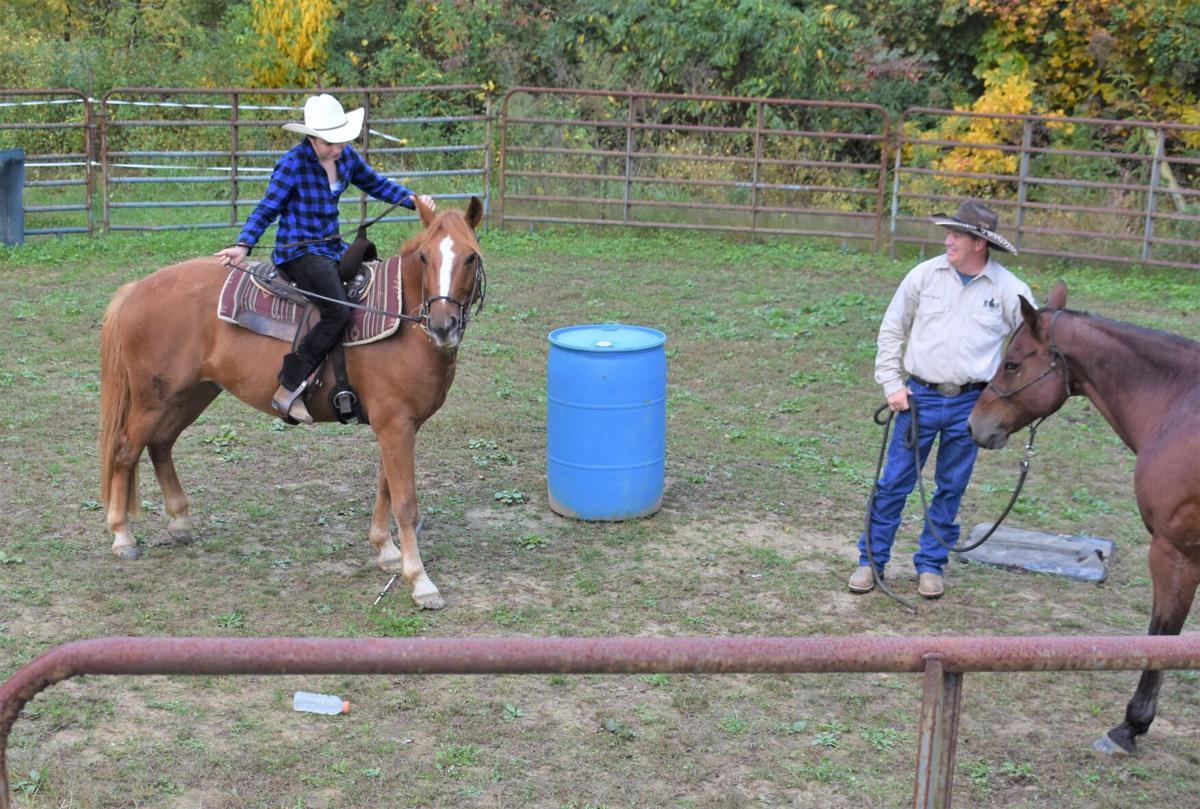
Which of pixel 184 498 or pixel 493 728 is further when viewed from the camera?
pixel 184 498

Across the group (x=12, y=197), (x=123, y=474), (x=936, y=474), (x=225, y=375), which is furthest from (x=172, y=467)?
(x=12, y=197)

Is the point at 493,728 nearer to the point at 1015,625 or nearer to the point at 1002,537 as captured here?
the point at 1015,625

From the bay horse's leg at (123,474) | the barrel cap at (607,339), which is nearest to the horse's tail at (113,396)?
the bay horse's leg at (123,474)

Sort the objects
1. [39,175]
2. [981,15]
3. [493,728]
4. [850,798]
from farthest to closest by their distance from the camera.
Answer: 1. [981,15]
2. [39,175]
3. [493,728]
4. [850,798]

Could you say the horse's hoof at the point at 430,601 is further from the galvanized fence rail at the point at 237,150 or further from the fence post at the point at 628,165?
the fence post at the point at 628,165

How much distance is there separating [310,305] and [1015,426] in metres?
3.40

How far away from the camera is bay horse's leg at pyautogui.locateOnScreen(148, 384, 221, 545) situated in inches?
255

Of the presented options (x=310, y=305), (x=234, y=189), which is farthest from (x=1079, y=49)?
(x=310, y=305)

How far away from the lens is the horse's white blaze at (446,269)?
219 inches

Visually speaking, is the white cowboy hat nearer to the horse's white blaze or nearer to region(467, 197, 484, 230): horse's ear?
region(467, 197, 484, 230): horse's ear

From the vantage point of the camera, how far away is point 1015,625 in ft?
19.3

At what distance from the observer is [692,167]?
1611 centimetres

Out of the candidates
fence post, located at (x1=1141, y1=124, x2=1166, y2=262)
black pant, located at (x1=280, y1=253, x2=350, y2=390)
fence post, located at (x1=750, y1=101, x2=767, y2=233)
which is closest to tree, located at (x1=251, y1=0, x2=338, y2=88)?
fence post, located at (x1=750, y1=101, x2=767, y2=233)

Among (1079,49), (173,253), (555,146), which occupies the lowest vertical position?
(173,253)
